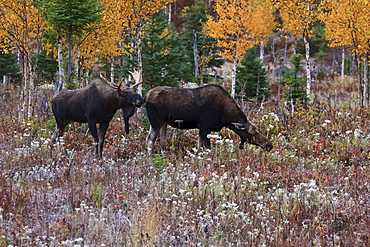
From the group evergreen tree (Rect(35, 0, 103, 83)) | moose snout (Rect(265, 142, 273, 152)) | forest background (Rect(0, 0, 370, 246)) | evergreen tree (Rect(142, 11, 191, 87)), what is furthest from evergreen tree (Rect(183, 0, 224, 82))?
moose snout (Rect(265, 142, 273, 152))

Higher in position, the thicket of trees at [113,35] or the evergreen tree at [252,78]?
the thicket of trees at [113,35]

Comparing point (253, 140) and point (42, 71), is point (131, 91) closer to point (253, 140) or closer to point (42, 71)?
point (253, 140)

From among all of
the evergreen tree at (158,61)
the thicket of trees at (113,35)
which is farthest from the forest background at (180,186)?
the evergreen tree at (158,61)

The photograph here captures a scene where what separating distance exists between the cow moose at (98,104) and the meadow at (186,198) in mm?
580

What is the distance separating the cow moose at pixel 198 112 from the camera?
373 inches

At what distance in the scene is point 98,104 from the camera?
906 cm

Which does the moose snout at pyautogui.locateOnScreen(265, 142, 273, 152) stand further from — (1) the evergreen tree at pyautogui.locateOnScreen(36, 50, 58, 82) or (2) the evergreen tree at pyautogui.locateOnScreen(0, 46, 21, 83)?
(2) the evergreen tree at pyautogui.locateOnScreen(0, 46, 21, 83)

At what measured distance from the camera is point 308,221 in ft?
18.0

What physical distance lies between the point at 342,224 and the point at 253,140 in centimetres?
423

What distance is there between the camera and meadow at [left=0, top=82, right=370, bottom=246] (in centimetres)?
488

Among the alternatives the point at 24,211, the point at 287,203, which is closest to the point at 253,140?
the point at 287,203

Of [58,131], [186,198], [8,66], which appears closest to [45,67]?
[8,66]

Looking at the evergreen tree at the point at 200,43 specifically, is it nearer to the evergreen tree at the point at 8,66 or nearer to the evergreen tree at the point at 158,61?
the evergreen tree at the point at 158,61

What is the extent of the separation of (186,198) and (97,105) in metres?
3.70
